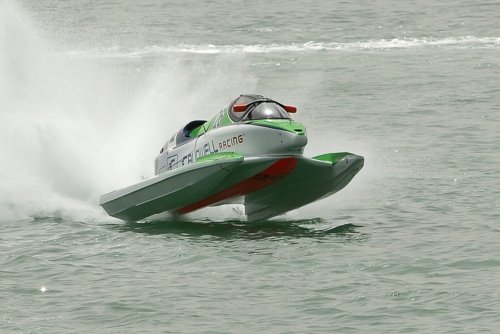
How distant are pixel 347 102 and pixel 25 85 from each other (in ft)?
34.1

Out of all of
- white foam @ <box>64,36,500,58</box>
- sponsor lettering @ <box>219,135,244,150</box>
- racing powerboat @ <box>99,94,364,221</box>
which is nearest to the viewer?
racing powerboat @ <box>99,94,364,221</box>

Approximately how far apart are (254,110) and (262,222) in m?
2.11

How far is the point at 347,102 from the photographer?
1321 inches

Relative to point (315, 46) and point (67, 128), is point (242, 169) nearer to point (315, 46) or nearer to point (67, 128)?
point (67, 128)

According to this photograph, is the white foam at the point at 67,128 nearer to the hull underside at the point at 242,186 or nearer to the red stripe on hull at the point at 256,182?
the hull underside at the point at 242,186

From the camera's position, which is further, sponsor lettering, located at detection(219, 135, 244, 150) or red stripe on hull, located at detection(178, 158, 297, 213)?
sponsor lettering, located at detection(219, 135, 244, 150)

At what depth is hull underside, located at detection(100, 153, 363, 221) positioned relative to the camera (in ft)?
60.7

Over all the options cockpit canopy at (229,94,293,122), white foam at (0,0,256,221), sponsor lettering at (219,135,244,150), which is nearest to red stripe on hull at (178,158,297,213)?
sponsor lettering at (219,135,244,150)

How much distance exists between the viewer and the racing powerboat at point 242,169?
1844 cm

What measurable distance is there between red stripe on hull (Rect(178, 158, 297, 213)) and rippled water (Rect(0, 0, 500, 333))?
1.37ft

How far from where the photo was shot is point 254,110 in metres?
18.9

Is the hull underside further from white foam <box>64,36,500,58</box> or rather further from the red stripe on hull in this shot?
white foam <box>64,36,500,58</box>

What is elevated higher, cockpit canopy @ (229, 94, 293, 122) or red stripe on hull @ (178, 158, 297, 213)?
cockpit canopy @ (229, 94, 293, 122)

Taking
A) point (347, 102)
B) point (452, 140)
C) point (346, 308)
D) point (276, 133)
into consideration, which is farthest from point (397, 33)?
point (346, 308)
